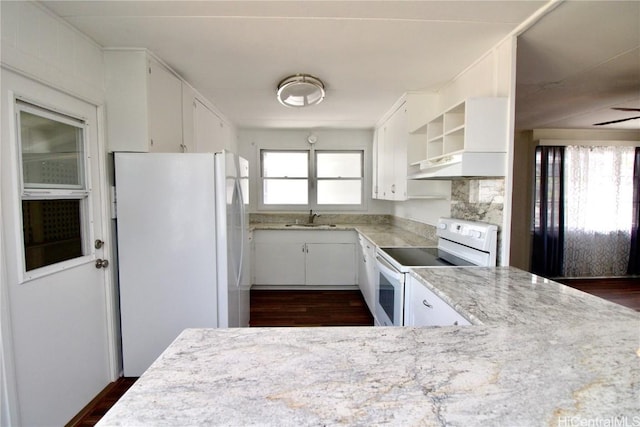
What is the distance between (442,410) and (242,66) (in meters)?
2.33

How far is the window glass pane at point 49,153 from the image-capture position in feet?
4.66

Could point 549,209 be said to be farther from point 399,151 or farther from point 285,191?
point 285,191

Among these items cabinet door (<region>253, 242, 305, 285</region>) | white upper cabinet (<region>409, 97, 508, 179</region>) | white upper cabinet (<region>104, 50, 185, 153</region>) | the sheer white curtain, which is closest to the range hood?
white upper cabinet (<region>409, 97, 508, 179</region>)

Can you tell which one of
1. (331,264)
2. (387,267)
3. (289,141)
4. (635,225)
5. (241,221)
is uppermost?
(289,141)

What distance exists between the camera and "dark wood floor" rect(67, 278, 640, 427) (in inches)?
118

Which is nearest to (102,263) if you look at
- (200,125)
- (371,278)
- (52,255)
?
(52,255)

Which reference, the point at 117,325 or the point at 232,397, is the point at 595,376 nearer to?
the point at 232,397

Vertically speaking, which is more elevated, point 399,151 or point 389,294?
point 399,151

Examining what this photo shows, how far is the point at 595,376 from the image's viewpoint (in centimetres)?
69

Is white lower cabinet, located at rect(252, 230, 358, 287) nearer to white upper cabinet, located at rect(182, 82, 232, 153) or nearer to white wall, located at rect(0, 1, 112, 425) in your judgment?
white upper cabinet, located at rect(182, 82, 232, 153)

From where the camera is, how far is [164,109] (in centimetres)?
214

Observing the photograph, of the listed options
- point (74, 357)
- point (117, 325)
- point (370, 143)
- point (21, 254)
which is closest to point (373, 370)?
point (21, 254)

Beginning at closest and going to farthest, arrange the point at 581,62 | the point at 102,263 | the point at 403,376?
the point at 403,376, the point at 102,263, the point at 581,62

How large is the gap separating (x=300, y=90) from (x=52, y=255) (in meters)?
1.98
